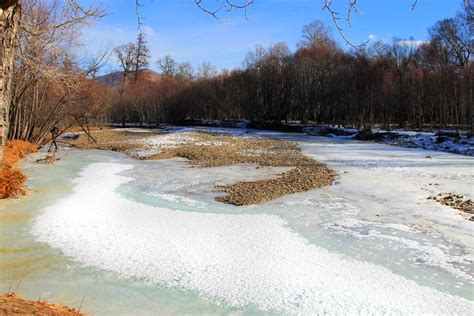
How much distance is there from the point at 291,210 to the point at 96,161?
12.3 meters

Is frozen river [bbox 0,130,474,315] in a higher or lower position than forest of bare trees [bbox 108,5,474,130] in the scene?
lower

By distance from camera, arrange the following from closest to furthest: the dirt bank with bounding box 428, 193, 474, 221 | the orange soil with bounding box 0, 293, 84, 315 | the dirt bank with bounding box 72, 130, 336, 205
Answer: the orange soil with bounding box 0, 293, 84, 315 → the dirt bank with bounding box 428, 193, 474, 221 → the dirt bank with bounding box 72, 130, 336, 205

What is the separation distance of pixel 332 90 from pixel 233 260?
133 feet

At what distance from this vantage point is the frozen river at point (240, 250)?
518cm

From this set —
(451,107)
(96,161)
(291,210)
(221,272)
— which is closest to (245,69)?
(451,107)

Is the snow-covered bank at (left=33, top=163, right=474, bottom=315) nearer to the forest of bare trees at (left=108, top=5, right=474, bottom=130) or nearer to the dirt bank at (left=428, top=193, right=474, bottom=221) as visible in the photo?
the dirt bank at (left=428, top=193, right=474, bottom=221)

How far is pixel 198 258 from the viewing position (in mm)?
6555

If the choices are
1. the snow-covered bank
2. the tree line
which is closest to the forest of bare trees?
the tree line

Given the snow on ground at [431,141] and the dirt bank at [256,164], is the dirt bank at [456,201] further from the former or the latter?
the snow on ground at [431,141]

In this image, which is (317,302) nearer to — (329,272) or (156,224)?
(329,272)

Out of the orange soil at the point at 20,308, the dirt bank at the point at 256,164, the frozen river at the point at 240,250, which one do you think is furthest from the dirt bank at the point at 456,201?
the orange soil at the point at 20,308

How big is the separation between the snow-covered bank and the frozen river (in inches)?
0.8

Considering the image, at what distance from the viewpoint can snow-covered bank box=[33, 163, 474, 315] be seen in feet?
16.8

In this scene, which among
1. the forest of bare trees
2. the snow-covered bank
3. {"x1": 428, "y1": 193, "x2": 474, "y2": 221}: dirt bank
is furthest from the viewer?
the forest of bare trees
